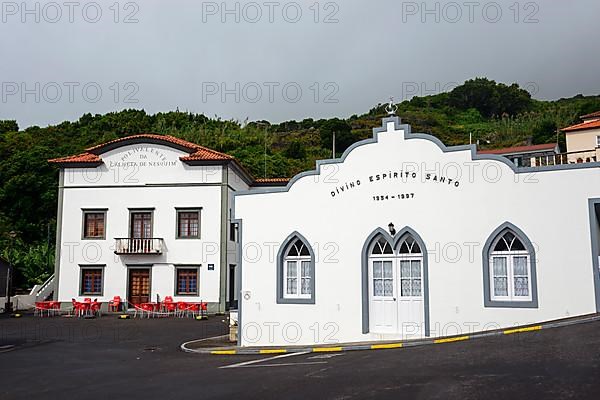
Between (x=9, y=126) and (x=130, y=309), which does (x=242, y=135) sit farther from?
(x=130, y=309)

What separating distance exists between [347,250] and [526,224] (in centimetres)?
387

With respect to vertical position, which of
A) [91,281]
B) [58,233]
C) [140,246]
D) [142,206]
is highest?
[142,206]

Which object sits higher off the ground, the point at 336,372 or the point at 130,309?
the point at 130,309

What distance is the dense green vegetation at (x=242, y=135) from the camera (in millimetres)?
37312

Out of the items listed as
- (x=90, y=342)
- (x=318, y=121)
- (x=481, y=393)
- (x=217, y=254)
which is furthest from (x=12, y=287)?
(x=318, y=121)

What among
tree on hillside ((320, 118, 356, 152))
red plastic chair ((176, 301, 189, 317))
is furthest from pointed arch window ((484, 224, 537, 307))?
tree on hillside ((320, 118, 356, 152))

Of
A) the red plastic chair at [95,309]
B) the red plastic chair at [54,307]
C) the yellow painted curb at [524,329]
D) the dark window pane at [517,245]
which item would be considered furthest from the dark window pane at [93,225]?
the yellow painted curb at [524,329]

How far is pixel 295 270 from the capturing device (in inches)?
547

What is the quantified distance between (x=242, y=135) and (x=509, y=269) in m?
42.2

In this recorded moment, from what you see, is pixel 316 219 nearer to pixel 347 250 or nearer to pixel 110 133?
pixel 347 250

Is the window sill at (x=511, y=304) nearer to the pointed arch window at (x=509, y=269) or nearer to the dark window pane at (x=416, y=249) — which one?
the pointed arch window at (x=509, y=269)

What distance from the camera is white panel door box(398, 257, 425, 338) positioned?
12.7m

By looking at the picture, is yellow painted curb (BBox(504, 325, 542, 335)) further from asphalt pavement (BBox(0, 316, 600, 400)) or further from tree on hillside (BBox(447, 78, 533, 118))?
tree on hillside (BBox(447, 78, 533, 118))

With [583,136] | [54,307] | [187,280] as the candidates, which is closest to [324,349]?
[187,280]
